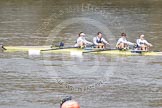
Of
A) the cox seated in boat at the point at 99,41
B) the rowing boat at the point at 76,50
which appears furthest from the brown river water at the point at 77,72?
the cox seated in boat at the point at 99,41

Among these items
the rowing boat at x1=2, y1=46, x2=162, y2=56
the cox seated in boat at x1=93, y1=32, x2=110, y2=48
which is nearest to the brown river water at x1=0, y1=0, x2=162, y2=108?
the rowing boat at x1=2, y1=46, x2=162, y2=56

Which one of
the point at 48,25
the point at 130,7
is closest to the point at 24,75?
the point at 48,25

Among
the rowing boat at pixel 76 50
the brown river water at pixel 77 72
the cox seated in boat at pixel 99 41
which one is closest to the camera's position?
the brown river water at pixel 77 72

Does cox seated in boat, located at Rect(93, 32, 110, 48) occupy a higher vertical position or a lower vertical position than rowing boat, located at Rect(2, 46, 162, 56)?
higher

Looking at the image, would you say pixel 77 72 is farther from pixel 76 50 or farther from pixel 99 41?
pixel 99 41

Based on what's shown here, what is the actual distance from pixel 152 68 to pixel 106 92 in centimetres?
423

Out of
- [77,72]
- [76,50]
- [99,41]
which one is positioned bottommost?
[77,72]

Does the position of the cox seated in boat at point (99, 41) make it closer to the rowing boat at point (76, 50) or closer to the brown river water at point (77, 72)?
the rowing boat at point (76, 50)

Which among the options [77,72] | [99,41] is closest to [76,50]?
[99,41]

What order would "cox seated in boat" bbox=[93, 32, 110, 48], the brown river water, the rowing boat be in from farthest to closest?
"cox seated in boat" bbox=[93, 32, 110, 48] < the rowing boat < the brown river water

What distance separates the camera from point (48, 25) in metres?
36.7

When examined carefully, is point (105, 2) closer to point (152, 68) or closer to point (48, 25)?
point (48, 25)

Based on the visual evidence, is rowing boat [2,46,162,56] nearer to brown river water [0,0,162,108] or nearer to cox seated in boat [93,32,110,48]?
brown river water [0,0,162,108]

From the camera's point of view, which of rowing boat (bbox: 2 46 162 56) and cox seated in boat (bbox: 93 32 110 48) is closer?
rowing boat (bbox: 2 46 162 56)
